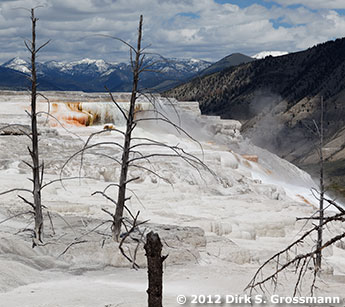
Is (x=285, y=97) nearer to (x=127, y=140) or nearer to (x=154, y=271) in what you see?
(x=127, y=140)

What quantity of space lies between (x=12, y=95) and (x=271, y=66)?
476ft

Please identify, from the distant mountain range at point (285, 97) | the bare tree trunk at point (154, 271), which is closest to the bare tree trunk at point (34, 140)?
the bare tree trunk at point (154, 271)

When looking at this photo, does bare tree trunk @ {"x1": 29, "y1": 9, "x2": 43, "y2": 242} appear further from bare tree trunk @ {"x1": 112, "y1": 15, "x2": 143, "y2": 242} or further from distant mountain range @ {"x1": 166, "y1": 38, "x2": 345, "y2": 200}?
distant mountain range @ {"x1": 166, "y1": 38, "x2": 345, "y2": 200}

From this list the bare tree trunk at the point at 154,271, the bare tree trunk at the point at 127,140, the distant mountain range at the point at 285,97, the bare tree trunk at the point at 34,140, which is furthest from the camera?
the distant mountain range at the point at 285,97

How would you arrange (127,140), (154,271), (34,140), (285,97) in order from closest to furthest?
(154,271) → (127,140) → (34,140) → (285,97)

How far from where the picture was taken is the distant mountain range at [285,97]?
136 meters

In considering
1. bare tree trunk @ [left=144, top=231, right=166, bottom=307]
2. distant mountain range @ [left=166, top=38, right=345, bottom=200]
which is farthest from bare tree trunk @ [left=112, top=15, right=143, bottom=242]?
distant mountain range @ [left=166, top=38, right=345, bottom=200]

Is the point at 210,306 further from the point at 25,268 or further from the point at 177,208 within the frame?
the point at 177,208

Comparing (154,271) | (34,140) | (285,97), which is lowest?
(154,271)

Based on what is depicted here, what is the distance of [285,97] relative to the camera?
156m

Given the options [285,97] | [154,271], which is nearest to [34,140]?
[154,271]

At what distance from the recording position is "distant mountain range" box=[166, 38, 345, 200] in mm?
135875

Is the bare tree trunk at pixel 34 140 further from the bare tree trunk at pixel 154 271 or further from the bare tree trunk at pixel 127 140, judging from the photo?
the bare tree trunk at pixel 154 271

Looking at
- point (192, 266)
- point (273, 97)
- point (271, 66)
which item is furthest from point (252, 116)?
point (192, 266)
